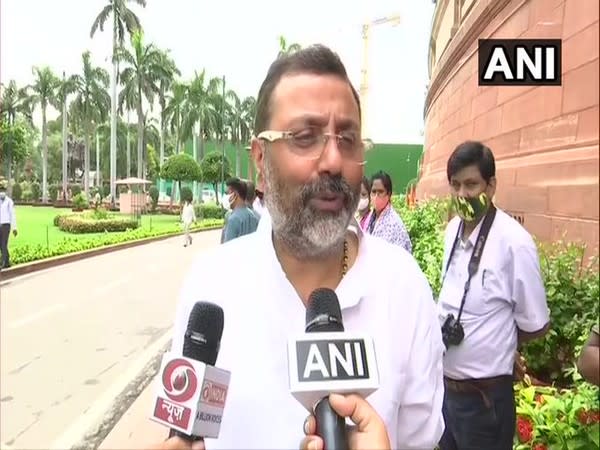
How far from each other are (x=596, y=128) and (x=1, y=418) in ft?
14.2

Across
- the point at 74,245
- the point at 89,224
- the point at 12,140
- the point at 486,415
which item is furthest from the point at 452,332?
the point at 89,224

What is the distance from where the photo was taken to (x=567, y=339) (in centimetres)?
229

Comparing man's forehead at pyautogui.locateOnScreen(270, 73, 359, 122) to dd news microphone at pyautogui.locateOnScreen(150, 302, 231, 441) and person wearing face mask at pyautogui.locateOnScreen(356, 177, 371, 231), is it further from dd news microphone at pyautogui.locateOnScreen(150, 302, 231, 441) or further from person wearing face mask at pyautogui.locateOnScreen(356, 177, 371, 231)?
person wearing face mask at pyautogui.locateOnScreen(356, 177, 371, 231)

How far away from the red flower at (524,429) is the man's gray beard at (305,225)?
1.59 metres

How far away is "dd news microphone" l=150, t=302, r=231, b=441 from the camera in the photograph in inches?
37.3

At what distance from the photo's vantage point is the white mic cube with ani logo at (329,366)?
2.88 ft

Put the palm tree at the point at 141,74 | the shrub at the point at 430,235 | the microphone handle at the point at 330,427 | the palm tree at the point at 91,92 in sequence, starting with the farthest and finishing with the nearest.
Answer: the palm tree at the point at 141,74, the palm tree at the point at 91,92, the shrub at the point at 430,235, the microphone handle at the point at 330,427

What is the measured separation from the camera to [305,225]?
4.21ft

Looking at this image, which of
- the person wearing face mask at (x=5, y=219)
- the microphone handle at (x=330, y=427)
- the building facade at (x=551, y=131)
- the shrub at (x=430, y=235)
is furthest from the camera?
the person wearing face mask at (x=5, y=219)

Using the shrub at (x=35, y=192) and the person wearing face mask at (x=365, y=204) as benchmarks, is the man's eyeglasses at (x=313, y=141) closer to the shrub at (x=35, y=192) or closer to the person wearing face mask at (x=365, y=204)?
the person wearing face mask at (x=365, y=204)

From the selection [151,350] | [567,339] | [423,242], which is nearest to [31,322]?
[151,350]

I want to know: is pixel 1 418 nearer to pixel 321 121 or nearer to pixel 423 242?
pixel 423 242

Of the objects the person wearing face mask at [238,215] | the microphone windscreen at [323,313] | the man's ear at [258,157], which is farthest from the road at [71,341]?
the microphone windscreen at [323,313]

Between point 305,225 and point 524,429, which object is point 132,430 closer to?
→ point 524,429
